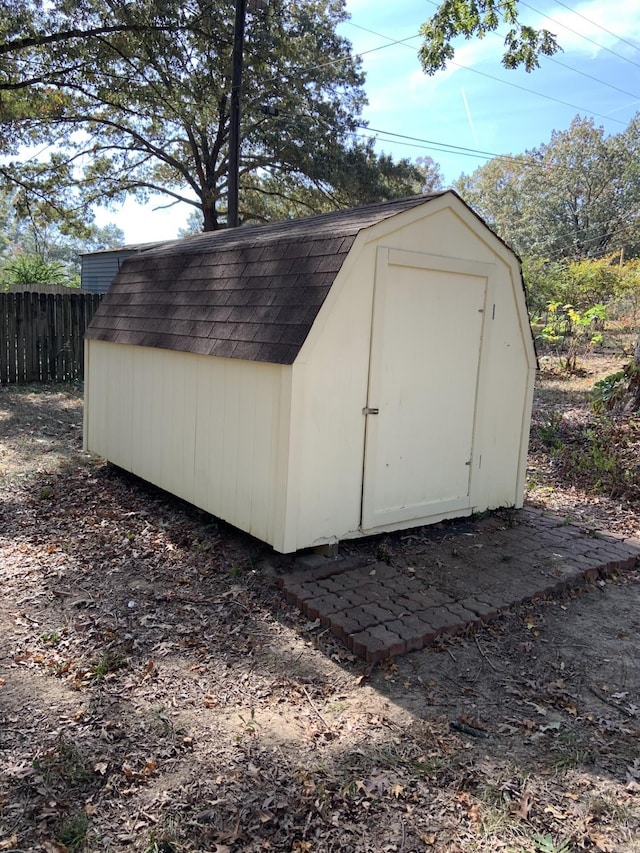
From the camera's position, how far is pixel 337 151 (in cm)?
1641

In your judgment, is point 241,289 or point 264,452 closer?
point 264,452

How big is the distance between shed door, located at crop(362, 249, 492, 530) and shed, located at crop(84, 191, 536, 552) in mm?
12

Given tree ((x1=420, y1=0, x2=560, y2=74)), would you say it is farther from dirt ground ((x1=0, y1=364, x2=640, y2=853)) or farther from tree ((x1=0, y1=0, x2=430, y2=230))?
dirt ground ((x1=0, y1=364, x2=640, y2=853))

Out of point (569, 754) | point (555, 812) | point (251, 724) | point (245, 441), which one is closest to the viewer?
point (555, 812)

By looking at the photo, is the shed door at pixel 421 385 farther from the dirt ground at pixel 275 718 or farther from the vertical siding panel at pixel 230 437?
the vertical siding panel at pixel 230 437

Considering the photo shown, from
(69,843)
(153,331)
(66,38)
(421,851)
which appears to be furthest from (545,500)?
(66,38)

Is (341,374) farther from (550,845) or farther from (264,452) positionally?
(550,845)

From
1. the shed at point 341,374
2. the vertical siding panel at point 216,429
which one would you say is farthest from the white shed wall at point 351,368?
the vertical siding panel at point 216,429

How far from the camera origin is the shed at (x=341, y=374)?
3.99 metres

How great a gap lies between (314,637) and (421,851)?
1.44 metres

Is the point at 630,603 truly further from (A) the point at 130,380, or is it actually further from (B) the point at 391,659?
(A) the point at 130,380

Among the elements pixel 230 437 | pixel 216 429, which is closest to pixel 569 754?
pixel 230 437

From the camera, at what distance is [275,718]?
2746 mm

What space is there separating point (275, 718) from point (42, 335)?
10.8 m
